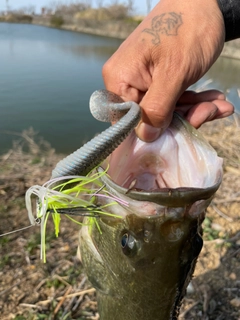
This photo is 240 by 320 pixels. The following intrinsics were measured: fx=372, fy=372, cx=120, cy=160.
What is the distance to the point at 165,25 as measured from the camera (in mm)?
2043

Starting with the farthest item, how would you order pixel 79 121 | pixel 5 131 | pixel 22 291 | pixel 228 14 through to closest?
pixel 79 121
pixel 5 131
pixel 22 291
pixel 228 14

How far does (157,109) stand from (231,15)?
3.08 feet

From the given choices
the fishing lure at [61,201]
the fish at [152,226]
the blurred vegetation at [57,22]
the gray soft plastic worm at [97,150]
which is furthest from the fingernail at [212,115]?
the blurred vegetation at [57,22]

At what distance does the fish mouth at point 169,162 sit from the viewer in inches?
66.0

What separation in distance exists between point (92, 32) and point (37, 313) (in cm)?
3781

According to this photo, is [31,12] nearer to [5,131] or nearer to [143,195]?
[5,131]

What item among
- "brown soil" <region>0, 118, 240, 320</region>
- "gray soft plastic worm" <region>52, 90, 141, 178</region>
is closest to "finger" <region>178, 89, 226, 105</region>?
"gray soft plastic worm" <region>52, 90, 141, 178</region>

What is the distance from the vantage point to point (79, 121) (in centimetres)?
975

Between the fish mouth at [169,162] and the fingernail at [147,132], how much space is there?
33 millimetres

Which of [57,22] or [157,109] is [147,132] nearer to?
[157,109]

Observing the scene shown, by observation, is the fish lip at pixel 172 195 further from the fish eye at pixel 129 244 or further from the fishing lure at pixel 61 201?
the fish eye at pixel 129 244

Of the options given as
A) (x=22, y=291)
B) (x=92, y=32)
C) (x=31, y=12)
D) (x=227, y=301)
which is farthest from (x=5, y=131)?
(x=31, y=12)

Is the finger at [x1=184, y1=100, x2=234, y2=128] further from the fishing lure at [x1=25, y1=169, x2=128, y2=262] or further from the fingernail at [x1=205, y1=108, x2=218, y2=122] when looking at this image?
the fishing lure at [x1=25, y1=169, x2=128, y2=262]

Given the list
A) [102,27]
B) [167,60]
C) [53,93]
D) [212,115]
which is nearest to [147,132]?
[167,60]
